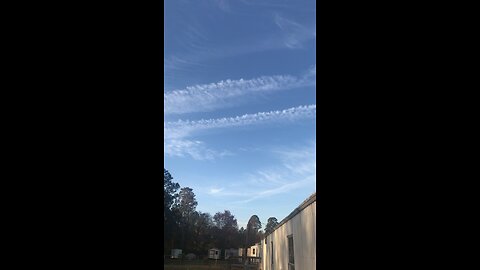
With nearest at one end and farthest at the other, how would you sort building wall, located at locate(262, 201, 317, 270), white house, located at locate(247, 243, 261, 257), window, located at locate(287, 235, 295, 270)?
building wall, located at locate(262, 201, 317, 270), window, located at locate(287, 235, 295, 270), white house, located at locate(247, 243, 261, 257)

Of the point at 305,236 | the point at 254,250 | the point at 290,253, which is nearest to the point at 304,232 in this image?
the point at 305,236

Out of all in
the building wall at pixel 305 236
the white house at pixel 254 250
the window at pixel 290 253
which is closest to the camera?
the building wall at pixel 305 236

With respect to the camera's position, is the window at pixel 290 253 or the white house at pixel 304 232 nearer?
the white house at pixel 304 232

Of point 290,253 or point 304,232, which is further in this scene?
point 290,253

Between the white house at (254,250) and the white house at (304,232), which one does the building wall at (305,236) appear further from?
the white house at (254,250)

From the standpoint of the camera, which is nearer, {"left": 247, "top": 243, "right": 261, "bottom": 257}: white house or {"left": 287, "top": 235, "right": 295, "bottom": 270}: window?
{"left": 287, "top": 235, "right": 295, "bottom": 270}: window

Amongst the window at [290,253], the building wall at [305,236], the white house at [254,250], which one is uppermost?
the building wall at [305,236]

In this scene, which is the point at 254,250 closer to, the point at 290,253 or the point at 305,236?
the point at 290,253

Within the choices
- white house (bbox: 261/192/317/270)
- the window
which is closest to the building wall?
white house (bbox: 261/192/317/270)

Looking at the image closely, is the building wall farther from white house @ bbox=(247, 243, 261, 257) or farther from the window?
white house @ bbox=(247, 243, 261, 257)

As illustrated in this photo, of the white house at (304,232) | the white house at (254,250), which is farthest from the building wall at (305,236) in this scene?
the white house at (254,250)
